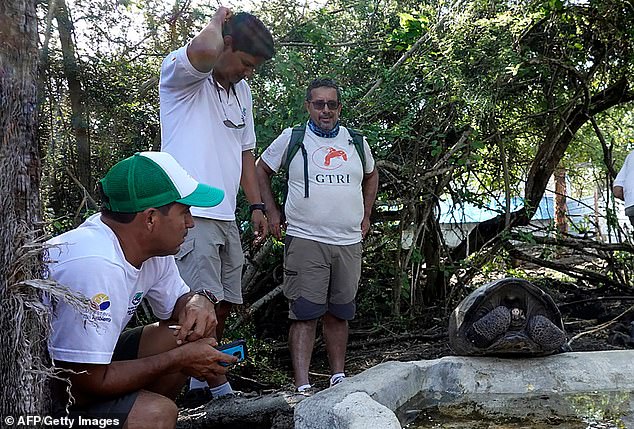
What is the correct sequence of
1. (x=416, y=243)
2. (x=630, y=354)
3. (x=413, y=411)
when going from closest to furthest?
(x=413, y=411)
(x=630, y=354)
(x=416, y=243)

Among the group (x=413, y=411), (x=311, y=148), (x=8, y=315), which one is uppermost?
(x=311, y=148)

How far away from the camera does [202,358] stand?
2336mm

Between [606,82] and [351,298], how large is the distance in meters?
4.62

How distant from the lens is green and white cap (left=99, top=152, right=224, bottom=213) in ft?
7.52

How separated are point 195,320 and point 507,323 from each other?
5.10 ft

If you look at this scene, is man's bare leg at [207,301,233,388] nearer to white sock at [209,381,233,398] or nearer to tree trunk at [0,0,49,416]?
white sock at [209,381,233,398]

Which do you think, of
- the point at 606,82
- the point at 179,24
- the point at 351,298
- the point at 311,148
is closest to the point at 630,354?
the point at 351,298

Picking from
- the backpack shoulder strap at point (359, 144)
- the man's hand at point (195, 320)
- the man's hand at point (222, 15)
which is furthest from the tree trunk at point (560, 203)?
the man's hand at point (195, 320)

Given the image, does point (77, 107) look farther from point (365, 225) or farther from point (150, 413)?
point (150, 413)

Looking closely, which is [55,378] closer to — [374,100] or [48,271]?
[48,271]

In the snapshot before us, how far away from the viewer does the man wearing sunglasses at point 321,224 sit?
376 centimetres

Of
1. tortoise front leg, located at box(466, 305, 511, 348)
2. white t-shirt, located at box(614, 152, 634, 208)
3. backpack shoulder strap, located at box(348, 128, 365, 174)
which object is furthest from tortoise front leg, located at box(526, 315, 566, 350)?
white t-shirt, located at box(614, 152, 634, 208)

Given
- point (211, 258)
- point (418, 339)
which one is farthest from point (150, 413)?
point (418, 339)

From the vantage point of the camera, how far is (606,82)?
7078 mm
